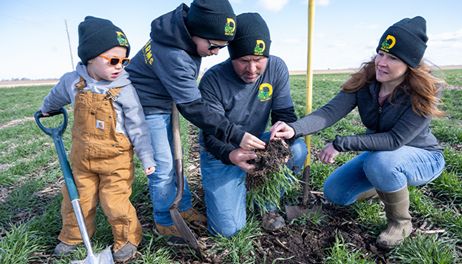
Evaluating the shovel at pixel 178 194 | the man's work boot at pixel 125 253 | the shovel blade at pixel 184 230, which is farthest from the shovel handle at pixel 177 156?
the man's work boot at pixel 125 253

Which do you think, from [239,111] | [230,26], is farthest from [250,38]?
[239,111]

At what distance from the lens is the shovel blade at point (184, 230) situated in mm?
2648

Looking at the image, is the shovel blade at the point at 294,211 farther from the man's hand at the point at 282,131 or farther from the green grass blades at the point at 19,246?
the green grass blades at the point at 19,246

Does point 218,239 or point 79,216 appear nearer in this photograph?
point 79,216

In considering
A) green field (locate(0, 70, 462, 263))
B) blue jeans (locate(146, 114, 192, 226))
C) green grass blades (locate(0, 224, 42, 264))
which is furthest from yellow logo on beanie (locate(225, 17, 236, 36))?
green grass blades (locate(0, 224, 42, 264))

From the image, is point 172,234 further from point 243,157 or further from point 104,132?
point 104,132

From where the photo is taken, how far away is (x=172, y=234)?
2.93 metres

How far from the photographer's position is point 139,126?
262 centimetres

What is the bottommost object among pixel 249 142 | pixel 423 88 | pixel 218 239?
pixel 218 239

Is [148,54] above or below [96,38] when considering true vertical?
below

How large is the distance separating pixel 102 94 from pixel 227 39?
1010 mm

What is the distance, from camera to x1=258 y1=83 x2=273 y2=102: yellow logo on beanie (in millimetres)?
3105

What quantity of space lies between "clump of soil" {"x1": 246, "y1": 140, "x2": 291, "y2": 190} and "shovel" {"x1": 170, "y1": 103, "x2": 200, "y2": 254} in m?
0.60

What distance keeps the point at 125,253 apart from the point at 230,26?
192cm
